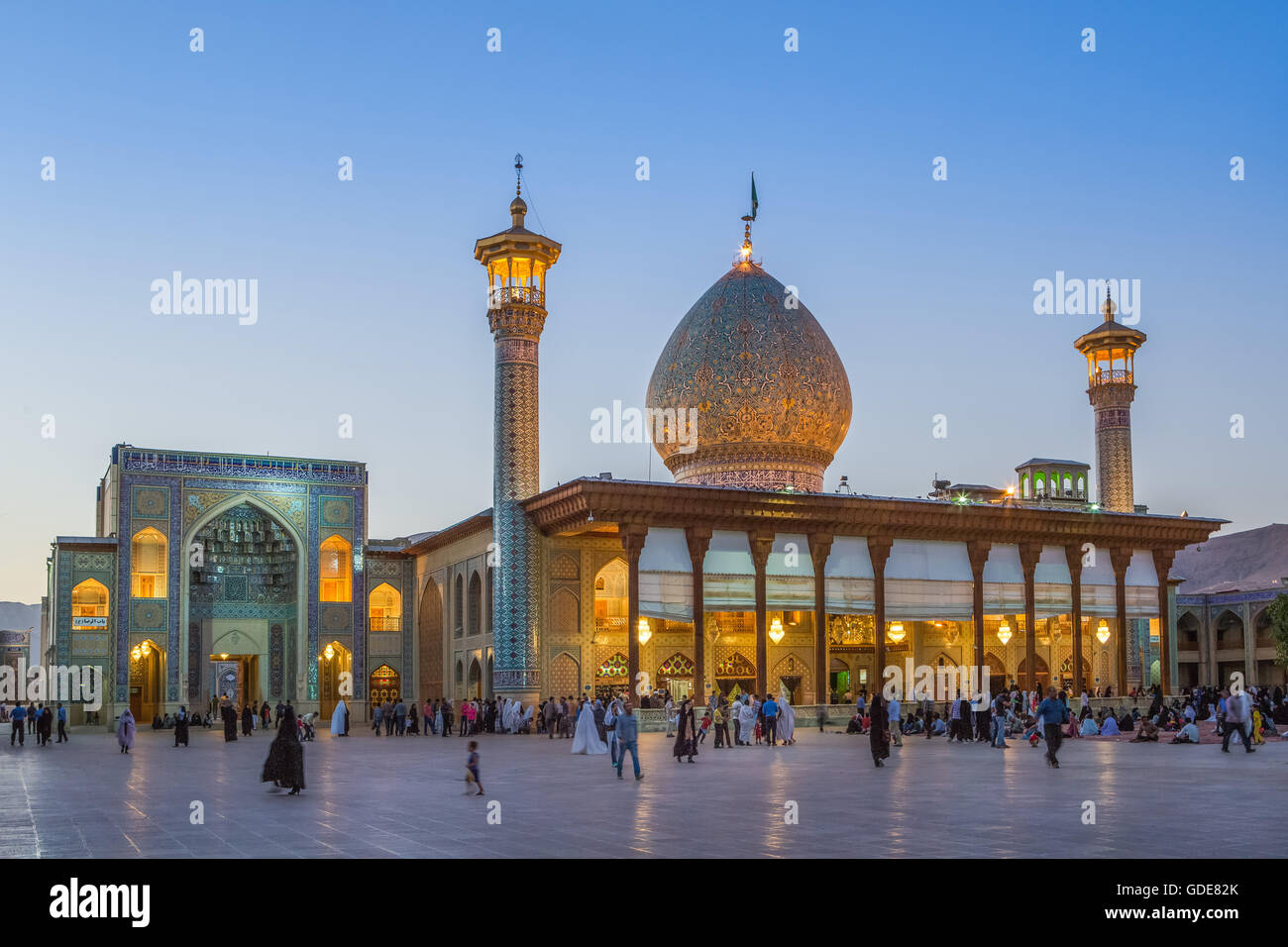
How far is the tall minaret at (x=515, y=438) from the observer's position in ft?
104

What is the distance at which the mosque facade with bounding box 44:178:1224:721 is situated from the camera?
32.2m

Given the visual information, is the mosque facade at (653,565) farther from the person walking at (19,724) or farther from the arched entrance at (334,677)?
the person walking at (19,724)

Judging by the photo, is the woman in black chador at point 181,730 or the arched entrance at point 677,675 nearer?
the woman in black chador at point 181,730

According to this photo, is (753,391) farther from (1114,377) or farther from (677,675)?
(1114,377)

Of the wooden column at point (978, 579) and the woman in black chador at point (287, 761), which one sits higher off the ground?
the wooden column at point (978, 579)

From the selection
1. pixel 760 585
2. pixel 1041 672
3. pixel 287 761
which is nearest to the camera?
pixel 287 761

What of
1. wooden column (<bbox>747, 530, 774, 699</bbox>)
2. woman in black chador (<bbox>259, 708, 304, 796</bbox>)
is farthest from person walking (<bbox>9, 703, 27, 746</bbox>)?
woman in black chador (<bbox>259, 708, 304, 796</bbox>)

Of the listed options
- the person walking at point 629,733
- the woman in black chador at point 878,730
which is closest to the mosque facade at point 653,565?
the woman in black chador at point 878,730

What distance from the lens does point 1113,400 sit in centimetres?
4281

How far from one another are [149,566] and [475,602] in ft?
35.3

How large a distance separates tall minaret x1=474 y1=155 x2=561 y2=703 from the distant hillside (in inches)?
6714

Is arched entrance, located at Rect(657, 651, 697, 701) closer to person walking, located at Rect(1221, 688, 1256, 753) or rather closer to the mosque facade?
the mosque facade

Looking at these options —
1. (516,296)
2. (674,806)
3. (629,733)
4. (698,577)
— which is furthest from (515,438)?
(674,806)

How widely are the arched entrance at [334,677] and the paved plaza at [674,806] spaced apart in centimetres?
1898
